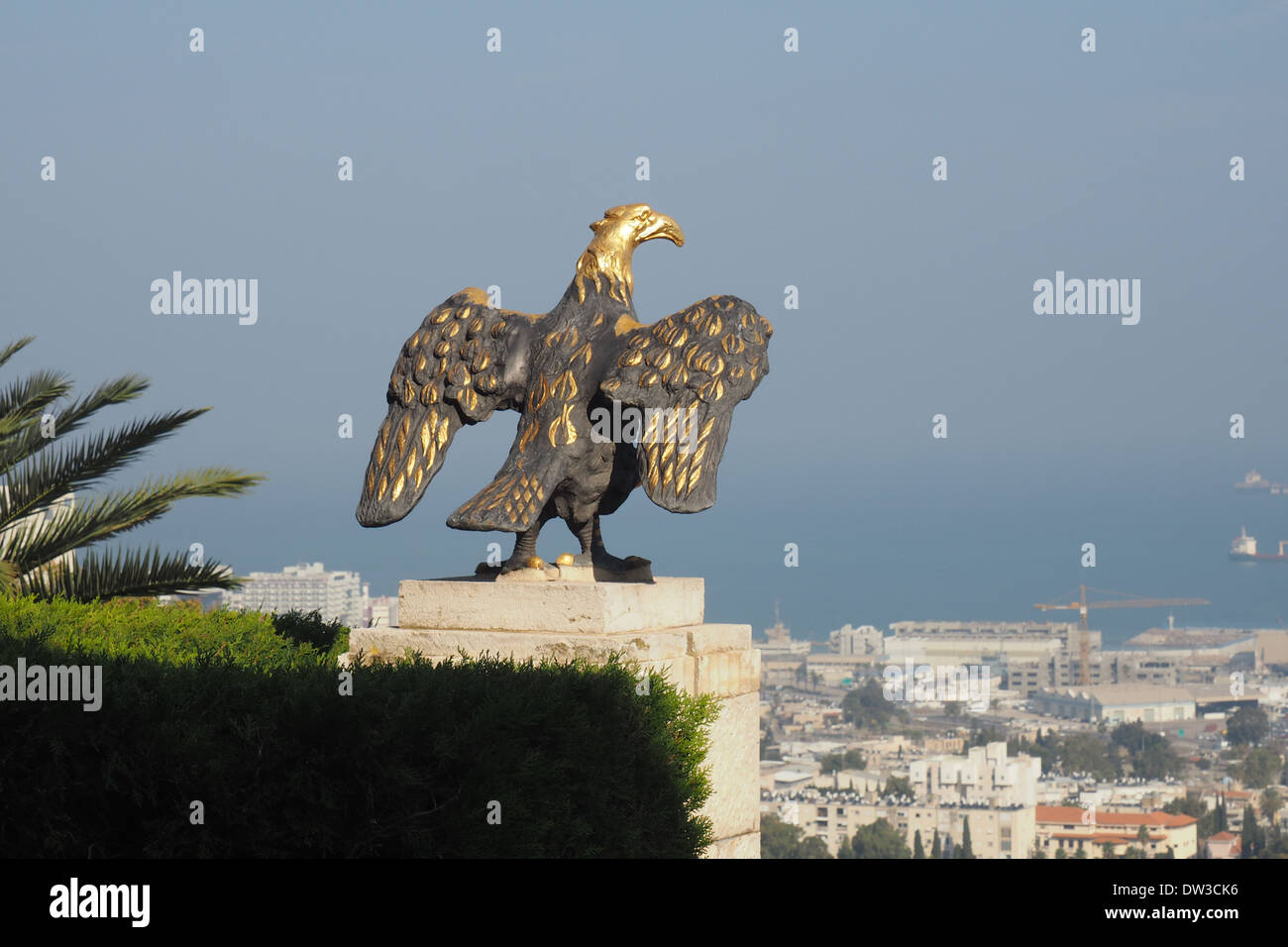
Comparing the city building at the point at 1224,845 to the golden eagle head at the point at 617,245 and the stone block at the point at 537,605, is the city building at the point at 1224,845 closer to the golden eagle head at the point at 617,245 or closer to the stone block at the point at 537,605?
the stone block at the point at 537,605

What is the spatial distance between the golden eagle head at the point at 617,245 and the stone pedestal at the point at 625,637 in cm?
158

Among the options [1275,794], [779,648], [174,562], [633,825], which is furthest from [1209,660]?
[633,825]

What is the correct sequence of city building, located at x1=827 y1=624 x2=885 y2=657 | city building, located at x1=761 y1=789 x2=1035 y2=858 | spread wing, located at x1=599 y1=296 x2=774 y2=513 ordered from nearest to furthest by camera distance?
spread wing, located at x1=599 y1=296 x2=774 y2=513
city building, located at x1=761 y1=789 x2=1035 y2=858
city building, located at x1=827 y1=624 x2=885 y2=657

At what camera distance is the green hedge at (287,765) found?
15.7 ft

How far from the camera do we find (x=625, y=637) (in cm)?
634

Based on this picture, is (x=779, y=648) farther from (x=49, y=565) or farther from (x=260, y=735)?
(x=260, y=735)

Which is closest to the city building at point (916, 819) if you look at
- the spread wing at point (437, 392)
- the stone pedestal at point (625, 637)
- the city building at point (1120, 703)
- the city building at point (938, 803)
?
the city building at point (938, 803)

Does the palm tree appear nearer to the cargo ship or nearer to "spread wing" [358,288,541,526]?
"spread wing" [358,288,541,526]

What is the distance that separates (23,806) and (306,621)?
434cm

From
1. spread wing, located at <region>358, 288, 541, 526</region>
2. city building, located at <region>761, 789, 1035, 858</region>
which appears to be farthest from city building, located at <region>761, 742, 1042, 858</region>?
spread wing, located at <region>358, 288, 541, 526</region>

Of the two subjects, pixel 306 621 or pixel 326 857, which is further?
pixel 306 621

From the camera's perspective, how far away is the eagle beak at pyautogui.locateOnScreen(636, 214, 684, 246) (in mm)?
7211

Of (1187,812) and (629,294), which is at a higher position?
(629,294)
